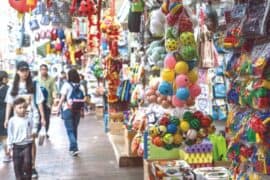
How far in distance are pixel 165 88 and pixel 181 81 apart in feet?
0.62

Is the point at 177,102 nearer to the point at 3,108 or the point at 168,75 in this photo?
the point at 168,75

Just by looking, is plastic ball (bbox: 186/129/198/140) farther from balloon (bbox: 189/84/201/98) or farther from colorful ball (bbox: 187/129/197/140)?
balloon (bbox: 189/84/201/98)

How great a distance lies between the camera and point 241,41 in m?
3.27

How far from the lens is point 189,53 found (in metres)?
4.97

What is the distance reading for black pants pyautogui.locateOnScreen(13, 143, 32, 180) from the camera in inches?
250

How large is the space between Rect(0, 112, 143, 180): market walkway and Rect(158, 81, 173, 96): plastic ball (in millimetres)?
2639

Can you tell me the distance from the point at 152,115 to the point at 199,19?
3.84ft

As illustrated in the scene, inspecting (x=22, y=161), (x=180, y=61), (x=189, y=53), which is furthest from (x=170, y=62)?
(x=22, y=161)

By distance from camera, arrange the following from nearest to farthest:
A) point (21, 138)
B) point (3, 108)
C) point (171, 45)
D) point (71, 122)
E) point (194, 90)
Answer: point (194, 90), point (171, 45), point (21, 138), point (3, 108), point (71, 122)

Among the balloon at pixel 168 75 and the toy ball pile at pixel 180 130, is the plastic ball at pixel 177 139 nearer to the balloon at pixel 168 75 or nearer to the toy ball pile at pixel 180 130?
the toy ball pile at pixel 180 130

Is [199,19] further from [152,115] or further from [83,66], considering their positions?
[83,66]

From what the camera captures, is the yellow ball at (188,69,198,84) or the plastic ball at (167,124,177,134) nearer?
the plastic ball at (167,124,177,134)

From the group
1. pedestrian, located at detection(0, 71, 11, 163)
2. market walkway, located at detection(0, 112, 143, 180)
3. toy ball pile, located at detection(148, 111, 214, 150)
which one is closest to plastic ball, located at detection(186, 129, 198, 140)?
toy ball pile, located at detection(148, 111, 214, 150)

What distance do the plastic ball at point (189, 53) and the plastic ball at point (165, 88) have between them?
0.32m
